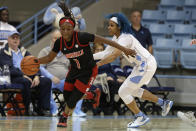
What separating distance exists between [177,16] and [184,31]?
1.05 meters

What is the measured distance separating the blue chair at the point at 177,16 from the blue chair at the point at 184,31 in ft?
2.86

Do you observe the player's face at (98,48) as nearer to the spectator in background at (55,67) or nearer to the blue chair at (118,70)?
the spectator in background at (55,67)

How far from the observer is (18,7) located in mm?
17500

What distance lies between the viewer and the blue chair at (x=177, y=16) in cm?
1362

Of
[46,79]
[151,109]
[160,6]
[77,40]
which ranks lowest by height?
[151,109]

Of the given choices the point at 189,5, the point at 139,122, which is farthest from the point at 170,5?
the point at 139,122

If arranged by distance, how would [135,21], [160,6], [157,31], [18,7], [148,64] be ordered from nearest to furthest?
1. [148,64]
2. [135,21]
3. [157,31]
4. [160,6]
5. [18,7]

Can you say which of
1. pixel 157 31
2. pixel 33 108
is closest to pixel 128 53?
pixel 33 108

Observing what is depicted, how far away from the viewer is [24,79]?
31.4 ft

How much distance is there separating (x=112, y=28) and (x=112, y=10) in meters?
6.80

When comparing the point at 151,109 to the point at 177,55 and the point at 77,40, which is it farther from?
the point at 77,40

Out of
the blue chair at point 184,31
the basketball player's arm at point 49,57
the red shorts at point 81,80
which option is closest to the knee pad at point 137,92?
the red shorts at point 81,80

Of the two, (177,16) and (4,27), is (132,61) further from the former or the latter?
(177,16)

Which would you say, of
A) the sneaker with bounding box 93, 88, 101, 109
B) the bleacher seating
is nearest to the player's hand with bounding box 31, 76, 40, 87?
the sneaker with bounding box 93, 88, 101, 109
